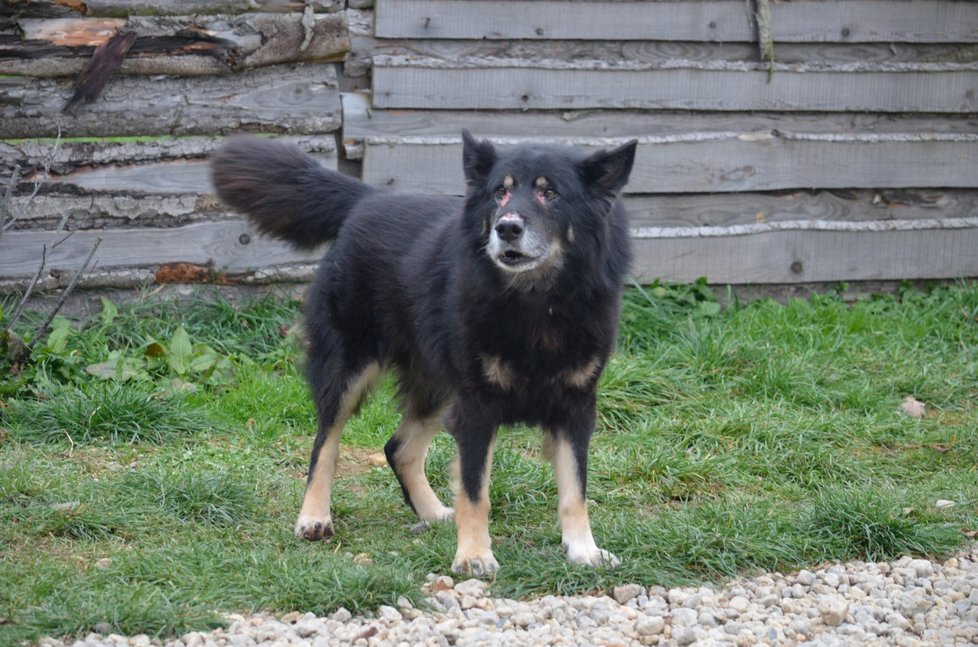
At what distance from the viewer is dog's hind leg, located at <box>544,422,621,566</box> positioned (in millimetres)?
4293

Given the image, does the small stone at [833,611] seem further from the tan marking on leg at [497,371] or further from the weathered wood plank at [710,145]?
the weathered wood plank at [710,145]

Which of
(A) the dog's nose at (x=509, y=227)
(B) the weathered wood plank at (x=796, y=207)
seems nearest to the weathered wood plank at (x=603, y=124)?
(B) the weathered wood plank at (x=796, y=207)

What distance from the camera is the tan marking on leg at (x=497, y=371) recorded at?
434 cm

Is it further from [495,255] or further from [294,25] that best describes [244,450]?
[294,25]

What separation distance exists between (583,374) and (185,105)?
12.2 feet

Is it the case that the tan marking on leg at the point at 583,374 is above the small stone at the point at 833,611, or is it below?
above

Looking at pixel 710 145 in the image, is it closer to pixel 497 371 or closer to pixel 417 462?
pixel 417 462

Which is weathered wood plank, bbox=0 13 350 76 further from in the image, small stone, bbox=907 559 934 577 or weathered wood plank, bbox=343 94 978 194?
small stone, bbox=907 559 934 577

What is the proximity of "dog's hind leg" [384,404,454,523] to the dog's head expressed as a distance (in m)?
1.06

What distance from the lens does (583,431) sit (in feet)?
14.6

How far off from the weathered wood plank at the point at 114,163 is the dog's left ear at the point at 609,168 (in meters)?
3.24

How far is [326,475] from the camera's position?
4875 mm

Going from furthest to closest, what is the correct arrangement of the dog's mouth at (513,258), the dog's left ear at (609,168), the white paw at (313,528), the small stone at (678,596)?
the white paw at (313,528)
the dog's left ear at (609,168)
the dog's mouth at (513,258)
the small stone at (678,596)

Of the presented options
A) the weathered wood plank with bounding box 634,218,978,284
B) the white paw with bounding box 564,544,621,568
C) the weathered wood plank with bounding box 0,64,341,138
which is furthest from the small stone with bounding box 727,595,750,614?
the weathered wood plank with bounding box 0,64,341,138
